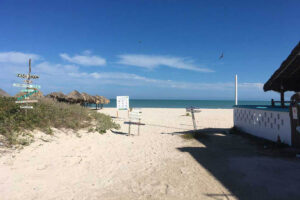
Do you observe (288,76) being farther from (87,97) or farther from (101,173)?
(87,97)

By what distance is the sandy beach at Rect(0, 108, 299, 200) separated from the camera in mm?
3564

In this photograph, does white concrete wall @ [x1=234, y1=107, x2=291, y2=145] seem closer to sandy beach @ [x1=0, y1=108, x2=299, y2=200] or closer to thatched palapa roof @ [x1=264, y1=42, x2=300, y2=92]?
sandy beach @ [x1=0, y1=108, x2=299, y2=200]

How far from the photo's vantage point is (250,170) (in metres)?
4.60

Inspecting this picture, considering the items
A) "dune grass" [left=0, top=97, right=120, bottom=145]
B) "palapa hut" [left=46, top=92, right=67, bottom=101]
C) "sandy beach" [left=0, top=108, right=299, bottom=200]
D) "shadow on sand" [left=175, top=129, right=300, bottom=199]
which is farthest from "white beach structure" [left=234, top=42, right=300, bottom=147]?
"palapa hut" [left=46, top=92, right=67, bottom=101]

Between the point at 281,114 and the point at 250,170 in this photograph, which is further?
the point at 281,114

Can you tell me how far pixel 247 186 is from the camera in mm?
3744

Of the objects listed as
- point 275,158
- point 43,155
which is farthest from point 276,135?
point 43,155

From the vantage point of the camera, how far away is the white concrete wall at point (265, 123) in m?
6.59

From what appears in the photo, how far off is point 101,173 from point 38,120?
4236 mm

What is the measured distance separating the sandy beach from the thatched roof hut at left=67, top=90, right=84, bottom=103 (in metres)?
15.7

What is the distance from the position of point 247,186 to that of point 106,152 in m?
4.37

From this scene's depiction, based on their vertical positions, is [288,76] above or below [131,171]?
above

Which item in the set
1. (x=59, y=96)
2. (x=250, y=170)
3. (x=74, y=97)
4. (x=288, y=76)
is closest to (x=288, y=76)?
(x=288, y=76)

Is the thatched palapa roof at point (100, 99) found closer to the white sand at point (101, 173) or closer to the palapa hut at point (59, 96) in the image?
the palapa hut at point (59, 96)
